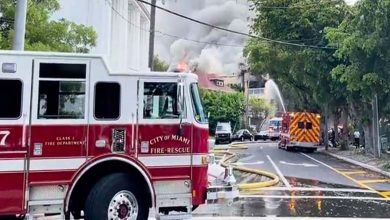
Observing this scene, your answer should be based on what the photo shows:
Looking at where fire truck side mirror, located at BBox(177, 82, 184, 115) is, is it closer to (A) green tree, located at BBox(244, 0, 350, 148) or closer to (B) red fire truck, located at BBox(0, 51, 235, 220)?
(B) red fire truck, located at BBox(0, 51, 235, 220)

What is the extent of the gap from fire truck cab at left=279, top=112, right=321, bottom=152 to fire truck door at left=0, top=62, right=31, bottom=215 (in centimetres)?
2830

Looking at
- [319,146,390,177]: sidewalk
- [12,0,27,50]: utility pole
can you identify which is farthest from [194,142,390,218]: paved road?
[12,0,27,50]: utility pole

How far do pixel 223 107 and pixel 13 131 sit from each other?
55.0 m

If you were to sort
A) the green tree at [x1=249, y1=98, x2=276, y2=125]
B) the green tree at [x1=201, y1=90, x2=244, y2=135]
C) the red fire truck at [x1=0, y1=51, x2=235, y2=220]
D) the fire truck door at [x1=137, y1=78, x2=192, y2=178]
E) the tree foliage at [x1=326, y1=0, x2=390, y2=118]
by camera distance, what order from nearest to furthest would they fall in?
the red fire truck at [x1=0, y1=51, x2=235, y2=220] < the fire truck door at [x1=137, y1=78, x2=192, y2=178] < the tree foliage at [x1=326, y1=0, x2=390, y2=118] < the green tree at [x1=201, y1=90, x2=244, y2=135] < the green tree at [x1=249, y1=98, x2=276, y2=125]

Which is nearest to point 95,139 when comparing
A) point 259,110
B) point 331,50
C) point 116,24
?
point 116,24

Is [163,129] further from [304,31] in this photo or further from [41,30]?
[304,31]

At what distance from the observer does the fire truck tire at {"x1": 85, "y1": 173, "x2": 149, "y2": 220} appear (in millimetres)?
7344

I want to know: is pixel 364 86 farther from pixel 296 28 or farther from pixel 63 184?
pixel 63 184

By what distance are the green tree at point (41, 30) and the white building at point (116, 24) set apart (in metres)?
3.31

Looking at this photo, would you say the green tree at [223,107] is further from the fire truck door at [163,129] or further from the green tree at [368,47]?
the fire truck door at [163,129]

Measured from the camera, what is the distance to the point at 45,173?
23.5 ft

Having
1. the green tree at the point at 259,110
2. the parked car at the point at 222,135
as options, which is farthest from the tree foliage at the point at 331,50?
the green tree at the point at 259,110

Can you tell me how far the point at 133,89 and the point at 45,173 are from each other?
1844mm

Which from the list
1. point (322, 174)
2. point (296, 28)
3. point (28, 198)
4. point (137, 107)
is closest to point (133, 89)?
point (137, 107)
